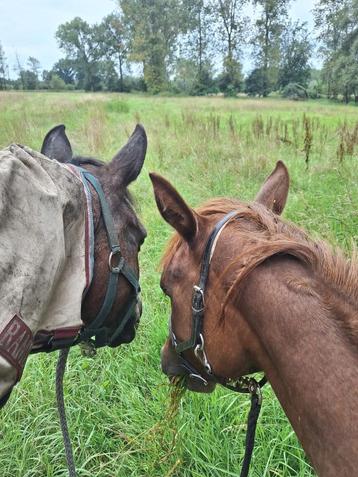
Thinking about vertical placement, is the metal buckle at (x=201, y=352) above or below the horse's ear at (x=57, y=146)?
below

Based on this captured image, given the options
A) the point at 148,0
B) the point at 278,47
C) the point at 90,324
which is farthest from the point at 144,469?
the point at 148,0

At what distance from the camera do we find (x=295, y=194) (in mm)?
5688

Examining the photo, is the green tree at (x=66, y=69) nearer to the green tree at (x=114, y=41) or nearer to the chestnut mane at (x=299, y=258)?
the green tree at (x=114, y=41)

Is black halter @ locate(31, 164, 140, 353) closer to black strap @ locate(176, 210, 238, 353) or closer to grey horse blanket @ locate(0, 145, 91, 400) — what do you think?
grey horse blanket @ locate(0, 145, 91, 400)

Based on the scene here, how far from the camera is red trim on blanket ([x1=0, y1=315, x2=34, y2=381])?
1198 mm

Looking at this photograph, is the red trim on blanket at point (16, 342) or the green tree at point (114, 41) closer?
the red trim on blanket at point (16, 342)

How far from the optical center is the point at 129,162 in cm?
180

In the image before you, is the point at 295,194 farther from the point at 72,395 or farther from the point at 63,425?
the point at 63,425

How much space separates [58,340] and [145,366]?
1562 millimetres

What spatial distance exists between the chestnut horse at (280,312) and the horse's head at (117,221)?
308mm

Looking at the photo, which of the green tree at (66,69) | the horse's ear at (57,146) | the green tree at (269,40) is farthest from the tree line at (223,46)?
the horse's ear at (57,146)

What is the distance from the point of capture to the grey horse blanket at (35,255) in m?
1.23

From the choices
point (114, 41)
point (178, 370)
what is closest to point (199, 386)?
point (178, 370)

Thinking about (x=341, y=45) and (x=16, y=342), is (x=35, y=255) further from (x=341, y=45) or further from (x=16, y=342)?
(x=341, y=45)
